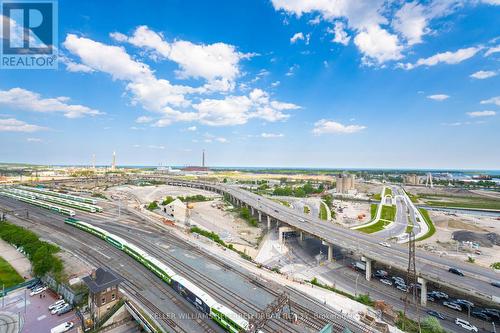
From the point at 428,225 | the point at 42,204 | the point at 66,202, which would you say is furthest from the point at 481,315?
the point at 42,204

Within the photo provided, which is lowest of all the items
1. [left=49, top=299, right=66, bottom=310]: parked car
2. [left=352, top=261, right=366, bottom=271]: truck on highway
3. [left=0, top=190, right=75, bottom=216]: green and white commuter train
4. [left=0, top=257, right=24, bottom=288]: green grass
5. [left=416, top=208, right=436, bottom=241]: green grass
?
[left=416, top=208, right=436, bottom=241]: green grass

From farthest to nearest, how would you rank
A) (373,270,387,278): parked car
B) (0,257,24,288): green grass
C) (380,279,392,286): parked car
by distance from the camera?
(373,270,387,278): parked car, (380,279,392,286): parked car, (0,257,24,288): green grass

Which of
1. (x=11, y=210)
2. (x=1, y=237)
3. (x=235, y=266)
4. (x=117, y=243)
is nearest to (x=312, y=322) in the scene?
(x=235, y=266)

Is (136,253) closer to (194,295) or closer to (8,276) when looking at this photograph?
(194,295)

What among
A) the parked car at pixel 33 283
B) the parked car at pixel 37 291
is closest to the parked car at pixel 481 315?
the parked car at pixel 37 291

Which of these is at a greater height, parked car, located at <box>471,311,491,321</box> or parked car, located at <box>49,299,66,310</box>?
parked car, located at <box>49,299,66,310</box>

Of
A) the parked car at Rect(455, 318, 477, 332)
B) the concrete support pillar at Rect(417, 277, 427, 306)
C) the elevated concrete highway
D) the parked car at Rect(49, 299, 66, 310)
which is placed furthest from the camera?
the concrete support pillar at Rect(417, 277, 427, 306)

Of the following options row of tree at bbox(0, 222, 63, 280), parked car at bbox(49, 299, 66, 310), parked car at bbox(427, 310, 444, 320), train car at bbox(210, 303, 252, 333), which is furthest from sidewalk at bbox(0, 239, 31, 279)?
parked car at bbox(427, 310, 444, 320)

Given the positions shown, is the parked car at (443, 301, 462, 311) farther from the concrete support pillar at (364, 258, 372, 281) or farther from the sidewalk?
the sidewalk
